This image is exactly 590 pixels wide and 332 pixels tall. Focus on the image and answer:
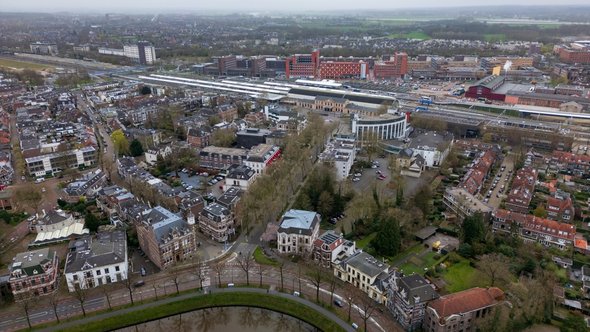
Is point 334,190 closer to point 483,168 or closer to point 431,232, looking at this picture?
point 431,232

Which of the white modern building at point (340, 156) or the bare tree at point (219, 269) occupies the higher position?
the white modern building at point (340, 156)

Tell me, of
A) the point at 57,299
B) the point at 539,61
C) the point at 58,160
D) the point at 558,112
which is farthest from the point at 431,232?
the point at 539,61

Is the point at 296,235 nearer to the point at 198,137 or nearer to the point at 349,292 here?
the point at 349,292

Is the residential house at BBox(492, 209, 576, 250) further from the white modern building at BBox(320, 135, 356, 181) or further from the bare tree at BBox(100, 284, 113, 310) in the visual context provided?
the bare tree at BBox(100, 284, 113, 310)

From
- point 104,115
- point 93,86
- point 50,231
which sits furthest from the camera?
point 93,86

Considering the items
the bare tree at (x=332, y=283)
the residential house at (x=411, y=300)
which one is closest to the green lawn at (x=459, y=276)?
the residential house at (x=411, y=300)

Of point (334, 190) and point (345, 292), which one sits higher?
point (334, 190)

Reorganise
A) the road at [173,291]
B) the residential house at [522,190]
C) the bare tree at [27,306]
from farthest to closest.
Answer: the residential house at [522,190]
the road at [173,291]
the bare tree at [27,306]

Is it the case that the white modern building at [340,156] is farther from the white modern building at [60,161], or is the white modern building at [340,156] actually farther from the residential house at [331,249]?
the white modern building at [60,161]
